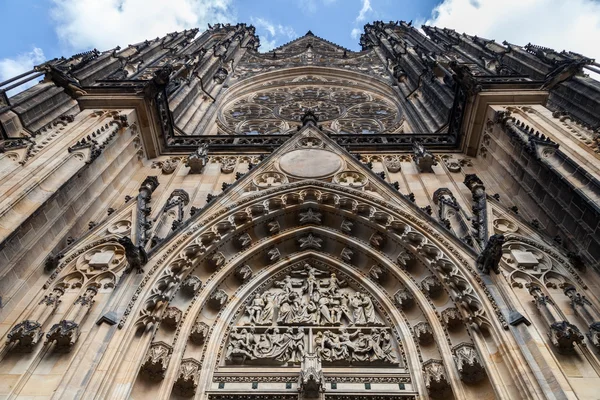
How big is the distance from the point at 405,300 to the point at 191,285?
352 cm

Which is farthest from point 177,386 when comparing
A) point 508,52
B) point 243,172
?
point 508,52

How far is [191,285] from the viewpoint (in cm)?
Result: 771

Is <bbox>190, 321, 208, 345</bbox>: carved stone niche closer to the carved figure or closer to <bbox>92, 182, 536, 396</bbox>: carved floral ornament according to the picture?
<bbox>92, 182, 536, 396</bbox>: carved floral ornament

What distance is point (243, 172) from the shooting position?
11000mm

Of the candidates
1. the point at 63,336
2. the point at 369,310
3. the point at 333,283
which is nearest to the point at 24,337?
the point at 63,336

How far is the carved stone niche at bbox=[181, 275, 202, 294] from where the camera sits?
7.68 meters

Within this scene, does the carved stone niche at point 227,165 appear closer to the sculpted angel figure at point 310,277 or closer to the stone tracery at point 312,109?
the sculpted angel figure at point 310,277

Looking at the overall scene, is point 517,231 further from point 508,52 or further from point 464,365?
point 508,52

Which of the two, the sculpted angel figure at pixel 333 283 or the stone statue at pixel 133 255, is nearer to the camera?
the stone statue at pixel 133 255

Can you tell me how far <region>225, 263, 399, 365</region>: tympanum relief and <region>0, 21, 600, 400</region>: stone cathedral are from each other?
0.03 metres

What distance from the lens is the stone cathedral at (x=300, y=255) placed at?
20.0 ft

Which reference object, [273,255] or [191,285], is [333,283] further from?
[191,285]

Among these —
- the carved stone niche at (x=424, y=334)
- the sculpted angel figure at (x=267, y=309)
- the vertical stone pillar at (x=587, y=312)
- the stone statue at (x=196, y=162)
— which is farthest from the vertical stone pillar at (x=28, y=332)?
the vertical stone pillar at (x=587, y=312)

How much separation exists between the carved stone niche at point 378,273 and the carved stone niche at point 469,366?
2.31 metres
